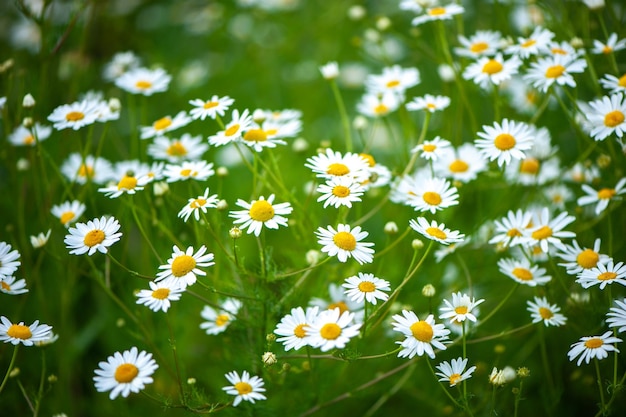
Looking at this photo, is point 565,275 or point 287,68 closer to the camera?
point 565,275

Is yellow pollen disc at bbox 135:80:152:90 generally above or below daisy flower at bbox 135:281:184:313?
above

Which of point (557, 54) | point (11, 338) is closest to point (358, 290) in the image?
point (11, 338)

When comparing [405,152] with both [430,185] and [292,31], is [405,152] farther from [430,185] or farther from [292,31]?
[292,31]

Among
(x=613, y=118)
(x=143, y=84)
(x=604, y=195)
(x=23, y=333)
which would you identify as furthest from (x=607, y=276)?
(x=143, y=84)

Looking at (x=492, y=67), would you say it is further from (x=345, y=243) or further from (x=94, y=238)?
(x=94, y=238)

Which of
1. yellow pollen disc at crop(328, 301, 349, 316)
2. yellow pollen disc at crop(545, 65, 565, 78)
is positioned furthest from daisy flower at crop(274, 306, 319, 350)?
yellow pollen disc at crop(545, 65, 565, 78)

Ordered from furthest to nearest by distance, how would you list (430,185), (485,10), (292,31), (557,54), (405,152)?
(292,31), (485,10), (405,152), (557,54), (430,185)

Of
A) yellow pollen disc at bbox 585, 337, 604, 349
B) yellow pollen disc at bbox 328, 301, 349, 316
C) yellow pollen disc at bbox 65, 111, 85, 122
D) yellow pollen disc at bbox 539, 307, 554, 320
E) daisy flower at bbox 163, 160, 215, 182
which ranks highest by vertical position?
yellow pollen disc at bbox 65, 111, 85, 122

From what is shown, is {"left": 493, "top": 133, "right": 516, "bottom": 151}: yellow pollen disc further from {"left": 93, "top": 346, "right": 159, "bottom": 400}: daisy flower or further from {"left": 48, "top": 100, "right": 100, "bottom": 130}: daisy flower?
{"left": 48, "top": 100, "right": 100, "bottom": 130}: daisy flower
